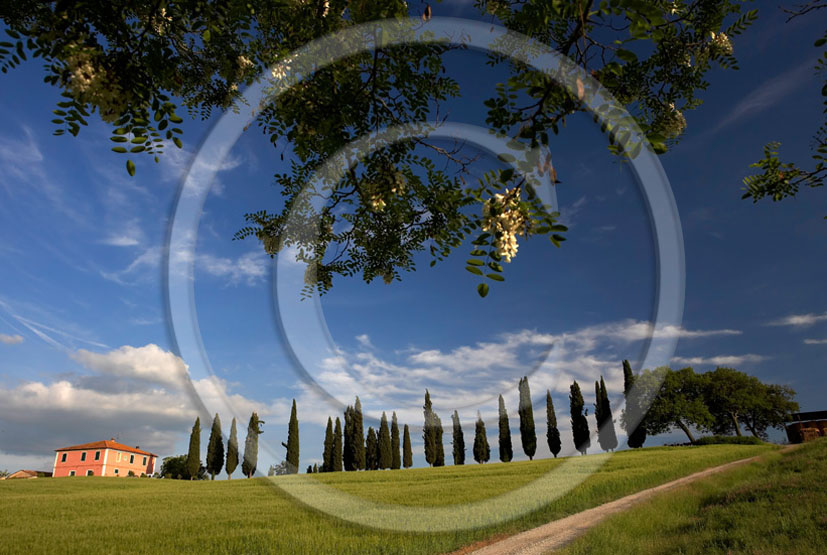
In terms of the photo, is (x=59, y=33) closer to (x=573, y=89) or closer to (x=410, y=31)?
(x=410, y=31)

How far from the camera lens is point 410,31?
511 centimetres

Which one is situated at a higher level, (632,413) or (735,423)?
(632,413)

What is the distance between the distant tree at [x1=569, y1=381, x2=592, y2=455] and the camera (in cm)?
6119

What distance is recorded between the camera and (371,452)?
6028cm

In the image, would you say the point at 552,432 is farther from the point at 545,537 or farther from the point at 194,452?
the point at 545,537

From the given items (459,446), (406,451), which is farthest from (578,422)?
(406,451)

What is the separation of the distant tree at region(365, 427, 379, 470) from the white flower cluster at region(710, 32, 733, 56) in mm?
60897

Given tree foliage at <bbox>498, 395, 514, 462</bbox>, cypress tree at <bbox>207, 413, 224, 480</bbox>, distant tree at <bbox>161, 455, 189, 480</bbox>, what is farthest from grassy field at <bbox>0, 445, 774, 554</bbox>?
distant tree at <bbox>161, 455, 189, 480</bbox>

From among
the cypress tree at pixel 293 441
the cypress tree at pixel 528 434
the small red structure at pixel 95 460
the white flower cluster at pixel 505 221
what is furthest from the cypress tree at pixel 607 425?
the small red structure at pixel 95 460

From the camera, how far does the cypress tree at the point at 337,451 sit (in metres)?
59.6

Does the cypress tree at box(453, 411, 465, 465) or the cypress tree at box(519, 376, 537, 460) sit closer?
the cypress tree at box(519, 376, 537, 460)

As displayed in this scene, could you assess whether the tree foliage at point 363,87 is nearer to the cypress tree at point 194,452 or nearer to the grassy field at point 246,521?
the grassy field at point 246,521

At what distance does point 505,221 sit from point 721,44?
602 cm

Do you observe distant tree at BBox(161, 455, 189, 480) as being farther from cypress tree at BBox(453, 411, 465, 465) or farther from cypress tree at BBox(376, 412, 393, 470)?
cypress tree at BBox(453, 411, 465, 465)
